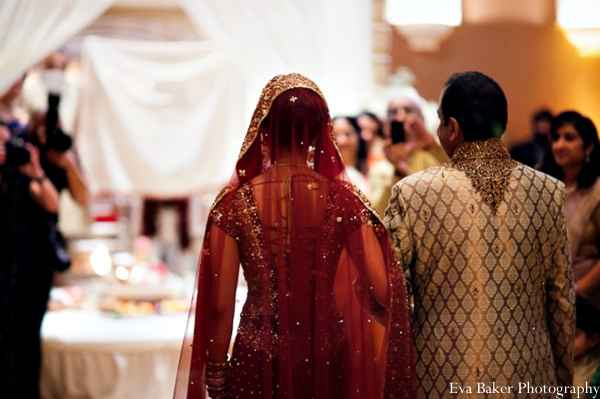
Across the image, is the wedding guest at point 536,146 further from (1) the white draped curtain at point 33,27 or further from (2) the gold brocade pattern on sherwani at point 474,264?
(2) the gold brocade pattern on sherwani at point 474,264

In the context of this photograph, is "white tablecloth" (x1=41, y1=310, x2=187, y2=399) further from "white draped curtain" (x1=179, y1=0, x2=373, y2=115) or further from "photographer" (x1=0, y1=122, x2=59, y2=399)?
"white draped curtain" (x1=179, y1=0, x2=373, y2=115)

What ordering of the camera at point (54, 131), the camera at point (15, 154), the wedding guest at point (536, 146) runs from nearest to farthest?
the camera at point (15, 154) < the camera at point (54, 131) < the wedding guest at point (536, 146)

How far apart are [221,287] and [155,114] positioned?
329 cm

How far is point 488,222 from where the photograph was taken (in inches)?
80.5

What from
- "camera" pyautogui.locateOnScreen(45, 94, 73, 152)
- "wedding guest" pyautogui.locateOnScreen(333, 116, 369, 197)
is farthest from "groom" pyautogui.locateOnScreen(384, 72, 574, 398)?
"camera" pyautogui.locateOnScreen(45, 94, 73, 152)

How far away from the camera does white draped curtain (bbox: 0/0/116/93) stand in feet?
12.9

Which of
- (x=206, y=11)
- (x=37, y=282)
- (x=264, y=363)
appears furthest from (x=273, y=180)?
(x=206, y=11)

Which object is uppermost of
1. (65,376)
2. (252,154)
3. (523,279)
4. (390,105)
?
(390,105)

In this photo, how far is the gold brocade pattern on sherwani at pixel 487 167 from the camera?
2045 mm

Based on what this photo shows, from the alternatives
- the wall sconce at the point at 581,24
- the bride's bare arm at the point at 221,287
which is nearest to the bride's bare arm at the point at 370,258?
the bride's bare arm at the point at 221,287

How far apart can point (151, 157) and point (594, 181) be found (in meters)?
3.02

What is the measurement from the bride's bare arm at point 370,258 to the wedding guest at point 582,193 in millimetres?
1310

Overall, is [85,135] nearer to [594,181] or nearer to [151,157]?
[151,157]

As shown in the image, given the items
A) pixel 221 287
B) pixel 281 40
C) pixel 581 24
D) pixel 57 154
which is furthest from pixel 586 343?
pixel 581 24
